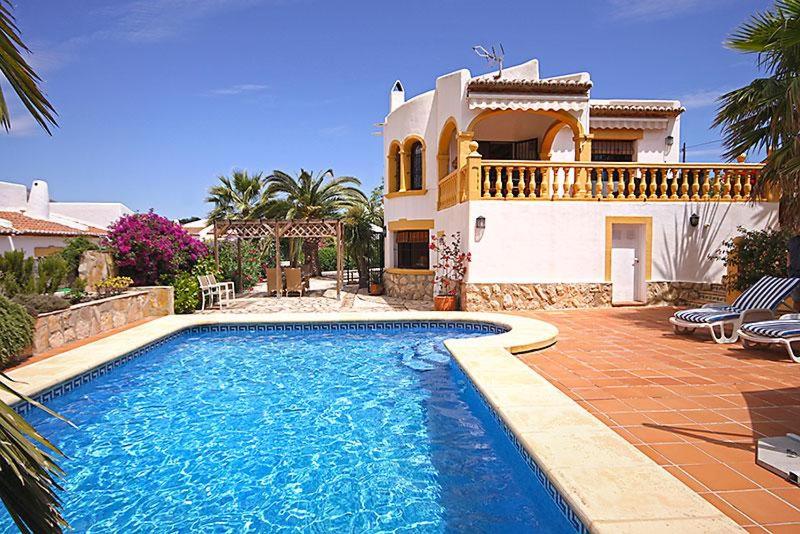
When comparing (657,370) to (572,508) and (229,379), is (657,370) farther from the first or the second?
(229,379)

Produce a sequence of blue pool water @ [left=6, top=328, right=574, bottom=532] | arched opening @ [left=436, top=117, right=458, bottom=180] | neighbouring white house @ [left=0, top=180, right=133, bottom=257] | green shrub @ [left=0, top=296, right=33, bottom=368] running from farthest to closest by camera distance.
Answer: neighbouring white house @ [left=0, top=180, right=133, bottom=257]
arched opening @ [left=436, top=117, right=458, bottom=180]
green shrub @ [left=0, top=296, right=33, bottom=368]
blue pool water @ [left=6, top=328, right=574, bottom=532]

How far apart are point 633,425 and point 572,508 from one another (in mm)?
1993

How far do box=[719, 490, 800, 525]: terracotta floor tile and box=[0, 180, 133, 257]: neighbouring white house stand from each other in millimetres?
22907

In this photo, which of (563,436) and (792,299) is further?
(792,299)

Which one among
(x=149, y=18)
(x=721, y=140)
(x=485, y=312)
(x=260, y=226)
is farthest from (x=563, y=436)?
(x=260, y=226)

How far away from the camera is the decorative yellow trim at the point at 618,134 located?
1933 cm

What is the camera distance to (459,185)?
15539 millimetres

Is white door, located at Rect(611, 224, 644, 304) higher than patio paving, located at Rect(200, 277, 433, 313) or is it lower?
higher

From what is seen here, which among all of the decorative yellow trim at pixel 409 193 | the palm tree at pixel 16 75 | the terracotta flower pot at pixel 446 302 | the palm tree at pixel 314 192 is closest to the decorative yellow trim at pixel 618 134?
the decorative yellow trim at pixel 409 193

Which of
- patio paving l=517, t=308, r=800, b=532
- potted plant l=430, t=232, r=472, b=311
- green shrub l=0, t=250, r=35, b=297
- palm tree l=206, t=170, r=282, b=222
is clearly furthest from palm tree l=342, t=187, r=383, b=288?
patio paving l=517, t=308, r=800, b=532

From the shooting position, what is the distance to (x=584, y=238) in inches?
579

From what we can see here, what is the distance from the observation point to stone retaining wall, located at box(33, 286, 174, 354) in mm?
9781

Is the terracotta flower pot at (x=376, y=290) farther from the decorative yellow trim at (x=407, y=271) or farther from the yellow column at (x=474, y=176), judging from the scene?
the yellow column at (x=474, y=176)

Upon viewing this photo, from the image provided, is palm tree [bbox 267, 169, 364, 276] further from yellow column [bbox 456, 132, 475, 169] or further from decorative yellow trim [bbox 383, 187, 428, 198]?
yellow column [bbox 456, 132, 475, 169]
